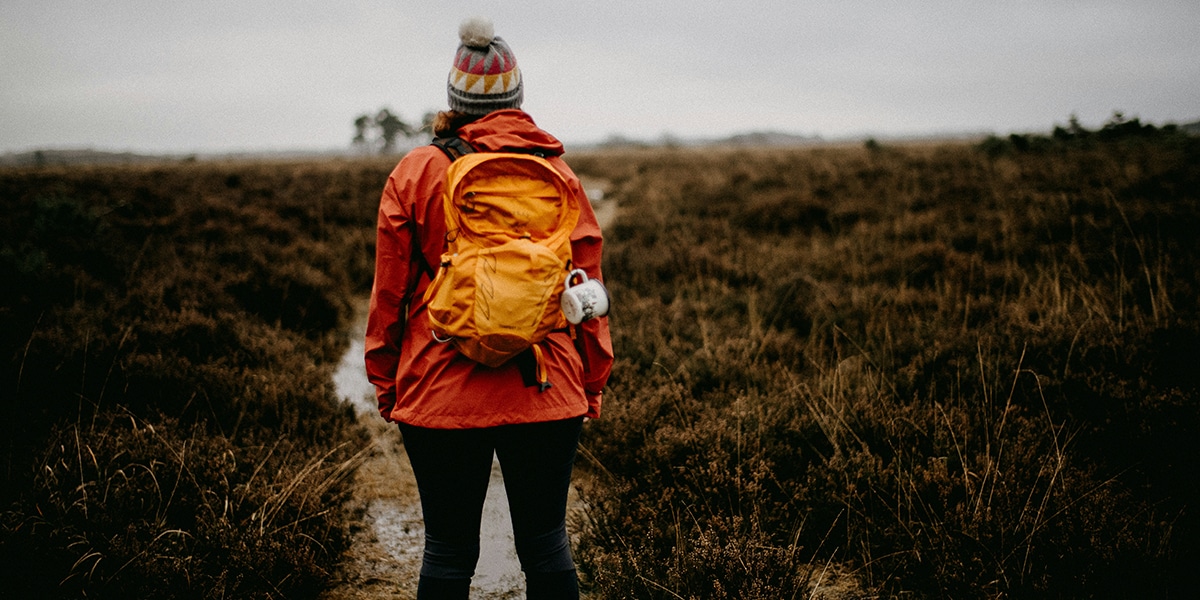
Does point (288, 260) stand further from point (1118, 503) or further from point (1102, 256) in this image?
point (1102, 256)

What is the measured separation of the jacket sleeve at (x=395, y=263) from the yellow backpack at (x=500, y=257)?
0.09 metres

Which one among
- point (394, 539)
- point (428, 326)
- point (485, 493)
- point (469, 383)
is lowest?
point (394, 539)

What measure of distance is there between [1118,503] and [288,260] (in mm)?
8217

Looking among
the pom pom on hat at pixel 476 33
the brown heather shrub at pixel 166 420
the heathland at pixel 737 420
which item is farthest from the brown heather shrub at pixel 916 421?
the pom pom on hat at pixel 476 33

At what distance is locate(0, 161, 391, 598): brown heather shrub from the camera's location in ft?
7.81

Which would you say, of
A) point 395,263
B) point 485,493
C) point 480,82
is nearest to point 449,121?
point 480,82

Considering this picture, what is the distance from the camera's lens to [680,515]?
2.86 meters

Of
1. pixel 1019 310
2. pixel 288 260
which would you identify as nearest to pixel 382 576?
pixel 1019 310

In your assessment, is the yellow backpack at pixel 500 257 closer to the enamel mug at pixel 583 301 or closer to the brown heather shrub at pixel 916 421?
the enamel mug at pixel 583 301

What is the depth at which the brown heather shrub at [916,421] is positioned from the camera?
92.4 inches

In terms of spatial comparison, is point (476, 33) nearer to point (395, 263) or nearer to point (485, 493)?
point (395, 263)

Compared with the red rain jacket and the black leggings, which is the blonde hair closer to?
the red rain jacket

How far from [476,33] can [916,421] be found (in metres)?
3.07

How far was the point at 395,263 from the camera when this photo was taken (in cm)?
155
